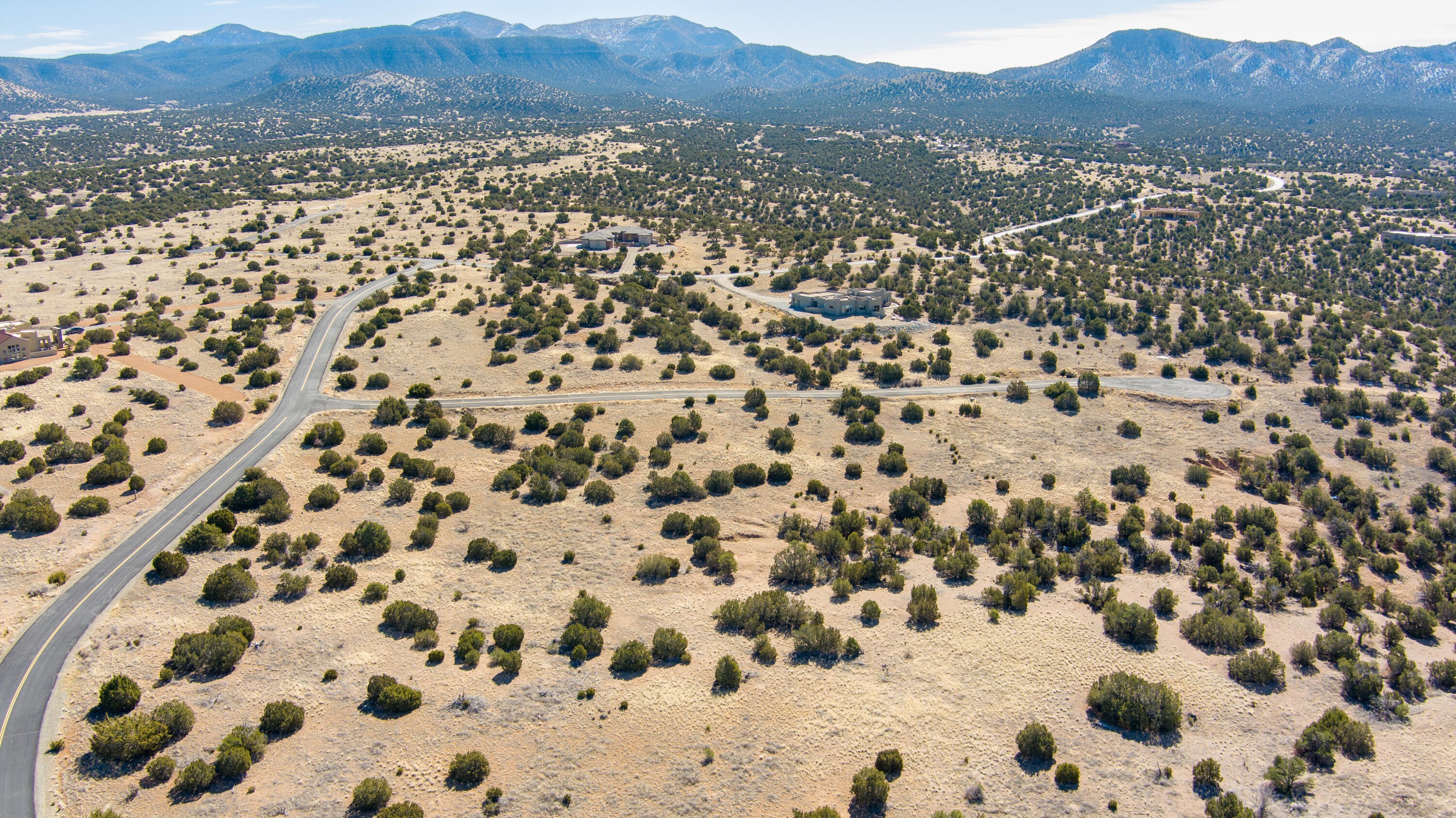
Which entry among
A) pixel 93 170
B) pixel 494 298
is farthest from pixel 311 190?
pixel 494 298

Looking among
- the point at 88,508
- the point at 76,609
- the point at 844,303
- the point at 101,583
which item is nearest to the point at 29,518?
the point at 88,508

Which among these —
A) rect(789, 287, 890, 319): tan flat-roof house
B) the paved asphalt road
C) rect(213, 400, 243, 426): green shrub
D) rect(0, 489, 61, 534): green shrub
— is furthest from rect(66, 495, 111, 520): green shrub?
rect(789, 287, 890, 319): tan flat-roof house

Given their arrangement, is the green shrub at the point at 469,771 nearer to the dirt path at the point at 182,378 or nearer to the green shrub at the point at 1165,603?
the green shrub at the point at 1165,603

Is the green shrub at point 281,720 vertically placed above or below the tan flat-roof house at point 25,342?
below

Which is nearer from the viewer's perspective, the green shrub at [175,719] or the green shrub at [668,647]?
the green shrub at [175,719]

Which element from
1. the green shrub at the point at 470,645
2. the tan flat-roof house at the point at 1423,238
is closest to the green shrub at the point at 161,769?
the green shrub at the point at 470,645

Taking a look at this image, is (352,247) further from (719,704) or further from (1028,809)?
(1028,809)

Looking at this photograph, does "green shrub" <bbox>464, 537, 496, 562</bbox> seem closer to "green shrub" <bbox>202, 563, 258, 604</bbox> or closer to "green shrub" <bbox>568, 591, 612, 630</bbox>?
"green shrub" <bbox>568, 591, 612, 630</bbox>
